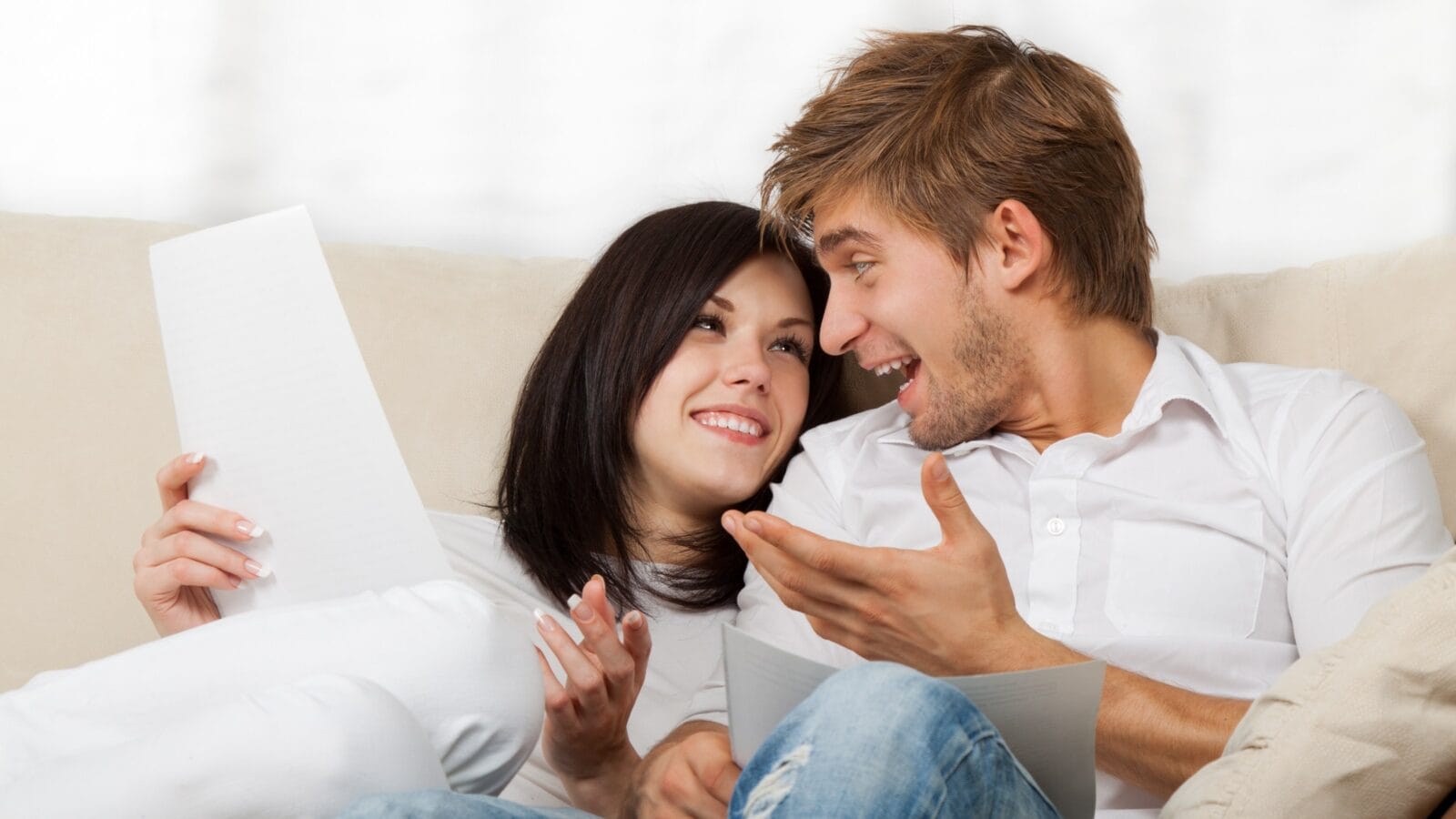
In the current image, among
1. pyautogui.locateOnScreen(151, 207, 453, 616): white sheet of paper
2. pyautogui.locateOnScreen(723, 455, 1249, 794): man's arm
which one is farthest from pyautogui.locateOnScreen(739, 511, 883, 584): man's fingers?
pyautogui.locateOnScreen(151, 207, 453, 616): white sheet of paper

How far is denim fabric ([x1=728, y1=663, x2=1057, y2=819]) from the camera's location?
2.36ft

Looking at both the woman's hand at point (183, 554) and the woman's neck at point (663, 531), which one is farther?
the woman's neck at point (663, 531)

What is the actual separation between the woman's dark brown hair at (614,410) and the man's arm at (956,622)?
1.80 ft

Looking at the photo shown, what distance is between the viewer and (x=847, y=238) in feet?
5.08

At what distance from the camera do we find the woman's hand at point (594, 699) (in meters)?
1.18

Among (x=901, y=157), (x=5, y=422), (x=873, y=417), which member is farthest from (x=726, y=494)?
(x=5, y=422)

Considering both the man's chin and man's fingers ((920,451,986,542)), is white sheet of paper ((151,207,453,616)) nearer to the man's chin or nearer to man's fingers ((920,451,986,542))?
man's fingers ((920,451,986,542))

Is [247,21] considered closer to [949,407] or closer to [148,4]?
[148,4]

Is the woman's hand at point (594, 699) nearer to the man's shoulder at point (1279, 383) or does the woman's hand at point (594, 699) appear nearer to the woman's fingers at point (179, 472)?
the woman's fingers at point (179, 472)

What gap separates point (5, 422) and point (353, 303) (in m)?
0.45

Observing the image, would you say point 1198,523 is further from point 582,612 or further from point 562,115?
point 562,115

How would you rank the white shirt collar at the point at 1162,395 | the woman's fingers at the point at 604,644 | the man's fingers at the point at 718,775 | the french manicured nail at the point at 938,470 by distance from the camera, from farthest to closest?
the white shirt collar at the point at 1162,395 → the woman's fingers at the point at 604,644 → the man's fingers at the point at 718,775 → the french manicured nail at the point at 938,470

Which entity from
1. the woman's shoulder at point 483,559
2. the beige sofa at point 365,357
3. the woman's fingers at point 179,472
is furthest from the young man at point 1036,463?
the woman's fingers at point 179,472

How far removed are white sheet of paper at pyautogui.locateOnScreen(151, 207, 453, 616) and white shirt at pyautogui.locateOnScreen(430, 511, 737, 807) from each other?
30 centimetres
